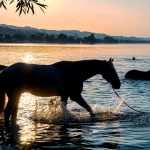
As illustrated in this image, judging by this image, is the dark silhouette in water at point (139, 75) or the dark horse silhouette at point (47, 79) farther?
the dark silhouette in water at point (139, 75)

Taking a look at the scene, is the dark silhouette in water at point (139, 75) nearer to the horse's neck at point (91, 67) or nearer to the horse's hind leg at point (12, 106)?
the horse's neck at point (91, 67)

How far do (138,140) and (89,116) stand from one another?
13.8ft

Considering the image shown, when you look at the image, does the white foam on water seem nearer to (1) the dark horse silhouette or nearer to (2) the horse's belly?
(1) the dark horse silhouette

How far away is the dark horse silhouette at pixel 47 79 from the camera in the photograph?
47.7ft

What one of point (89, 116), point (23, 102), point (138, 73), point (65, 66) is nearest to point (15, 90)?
point (65, 66)

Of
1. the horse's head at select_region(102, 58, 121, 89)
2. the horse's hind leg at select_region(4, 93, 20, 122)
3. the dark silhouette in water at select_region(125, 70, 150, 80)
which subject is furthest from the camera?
the dark silhouette in water at select_region(125, 70, 150, 80)

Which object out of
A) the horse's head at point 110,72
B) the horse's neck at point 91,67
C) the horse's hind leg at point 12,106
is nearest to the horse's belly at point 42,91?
the horse's hind leg at point 12,106

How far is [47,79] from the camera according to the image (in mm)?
15523

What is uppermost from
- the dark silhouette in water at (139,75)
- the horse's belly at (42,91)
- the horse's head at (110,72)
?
the horse's head at (110,72)

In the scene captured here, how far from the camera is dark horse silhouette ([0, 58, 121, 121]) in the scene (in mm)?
14547

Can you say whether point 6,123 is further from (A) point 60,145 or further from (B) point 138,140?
(B) point 138,140

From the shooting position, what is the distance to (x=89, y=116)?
17172 mm

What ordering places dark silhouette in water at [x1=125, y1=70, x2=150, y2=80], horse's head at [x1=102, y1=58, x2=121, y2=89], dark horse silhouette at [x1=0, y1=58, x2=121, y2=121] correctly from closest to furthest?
dark horse silhouette at [x1=0, y1=58, x2=121, y2=121] < horse's head at [x1=102, y1=58, x2=121, y2=89] < dark silhouette in water at [x1=125, y1=70, x2=150, y2=80]

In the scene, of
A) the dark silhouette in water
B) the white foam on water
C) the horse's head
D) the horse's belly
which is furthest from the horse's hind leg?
the dark silhouette in water
